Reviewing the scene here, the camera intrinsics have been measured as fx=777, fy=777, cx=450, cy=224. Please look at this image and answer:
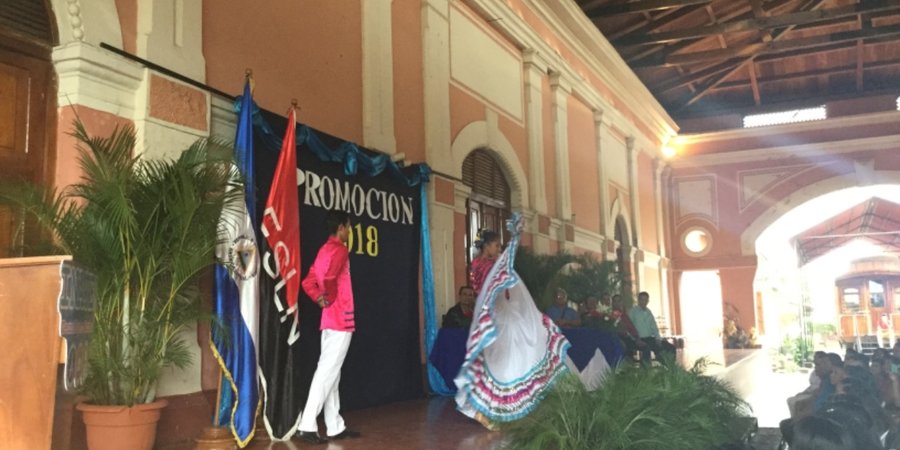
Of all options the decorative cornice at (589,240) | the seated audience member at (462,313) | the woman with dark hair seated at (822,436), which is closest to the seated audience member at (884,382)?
the woman with dark hair seated at (822,436)

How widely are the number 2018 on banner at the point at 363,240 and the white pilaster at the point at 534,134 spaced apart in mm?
4582

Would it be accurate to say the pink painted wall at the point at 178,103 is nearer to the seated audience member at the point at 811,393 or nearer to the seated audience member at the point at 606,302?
the seated audience member at the point at 811,393

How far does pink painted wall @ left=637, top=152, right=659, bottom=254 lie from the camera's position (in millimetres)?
17266

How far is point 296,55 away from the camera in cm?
623

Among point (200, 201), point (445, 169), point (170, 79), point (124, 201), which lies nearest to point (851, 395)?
point (200, 201)

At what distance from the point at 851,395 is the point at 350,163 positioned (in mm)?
4022

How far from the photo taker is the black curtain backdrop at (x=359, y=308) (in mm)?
5160

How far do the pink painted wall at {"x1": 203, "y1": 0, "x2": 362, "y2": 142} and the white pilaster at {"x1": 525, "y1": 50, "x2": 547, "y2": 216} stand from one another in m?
4.43

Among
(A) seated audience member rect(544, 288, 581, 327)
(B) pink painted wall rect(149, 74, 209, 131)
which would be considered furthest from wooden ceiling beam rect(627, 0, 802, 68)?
(B) pink painted wall rect(149, 74, 209, 131)

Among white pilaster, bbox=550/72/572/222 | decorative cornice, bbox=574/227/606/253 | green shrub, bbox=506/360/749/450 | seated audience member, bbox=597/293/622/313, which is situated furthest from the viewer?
decorative cornice, bbox=574/227/606/253

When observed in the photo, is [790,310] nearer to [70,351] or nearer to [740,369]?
[740,369]

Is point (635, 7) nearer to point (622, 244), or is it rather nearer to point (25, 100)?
point (622, 244)

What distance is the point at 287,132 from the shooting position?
17.7ft

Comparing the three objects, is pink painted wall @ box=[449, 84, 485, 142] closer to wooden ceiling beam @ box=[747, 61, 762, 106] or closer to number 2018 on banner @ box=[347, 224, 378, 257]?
number 2018 on banner @ box=[347, 224, 378, 257]
